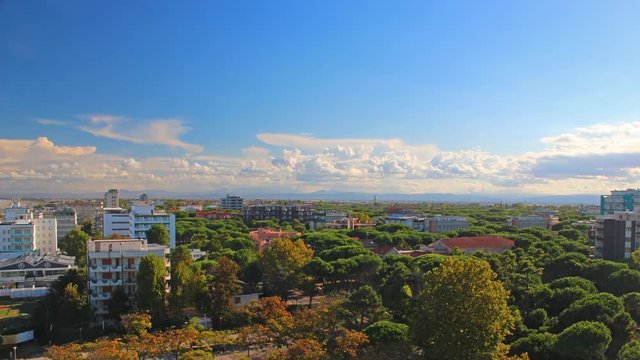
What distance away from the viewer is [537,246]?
39.9m

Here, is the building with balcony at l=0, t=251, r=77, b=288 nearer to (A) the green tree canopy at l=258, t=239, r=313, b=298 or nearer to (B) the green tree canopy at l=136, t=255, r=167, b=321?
(B) the green tree canopy at l=136, t=255, r=167, b=321

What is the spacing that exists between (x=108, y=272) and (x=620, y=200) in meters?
79.7

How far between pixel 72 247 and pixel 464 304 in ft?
129

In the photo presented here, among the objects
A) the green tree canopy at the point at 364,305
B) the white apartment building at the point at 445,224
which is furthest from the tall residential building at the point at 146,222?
the white apartment building at the point at 445,224

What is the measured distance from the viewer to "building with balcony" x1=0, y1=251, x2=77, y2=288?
35.4m

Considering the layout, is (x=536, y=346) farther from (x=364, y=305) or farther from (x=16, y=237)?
(x=16, y=237)

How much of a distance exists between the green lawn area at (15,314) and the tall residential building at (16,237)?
18.5 m

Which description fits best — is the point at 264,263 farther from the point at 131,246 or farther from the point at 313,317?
the point at 313,317

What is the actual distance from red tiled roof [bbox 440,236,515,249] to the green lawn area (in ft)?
102

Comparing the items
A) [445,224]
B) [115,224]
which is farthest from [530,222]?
[115,224]

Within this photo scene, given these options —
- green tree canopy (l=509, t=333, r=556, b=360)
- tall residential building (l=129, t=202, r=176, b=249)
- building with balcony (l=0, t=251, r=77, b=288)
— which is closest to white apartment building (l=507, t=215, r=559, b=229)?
tall residential building (l=129, t=202, r=176, b=249)

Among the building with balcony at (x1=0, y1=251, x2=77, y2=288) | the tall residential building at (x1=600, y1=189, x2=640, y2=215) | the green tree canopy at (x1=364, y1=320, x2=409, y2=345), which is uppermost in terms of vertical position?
the tall residential building at (x1=600, y1=189, x2=640, y2=215)

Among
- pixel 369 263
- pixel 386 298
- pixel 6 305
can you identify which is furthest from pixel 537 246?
pixel 6 305

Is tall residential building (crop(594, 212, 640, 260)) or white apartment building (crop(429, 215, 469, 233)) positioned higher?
tall residential building (crop(594, 212, 640, 260))
